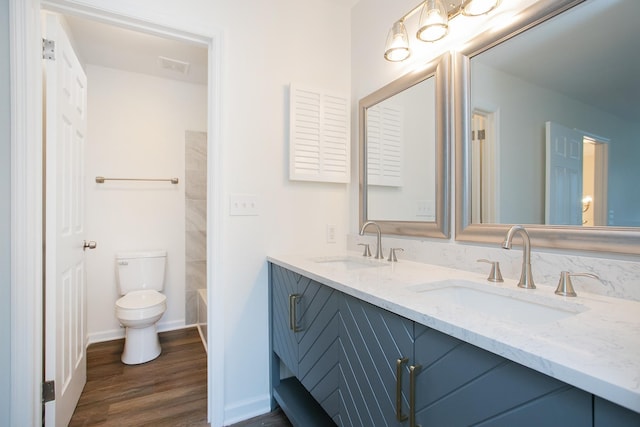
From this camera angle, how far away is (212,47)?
5.21 ft

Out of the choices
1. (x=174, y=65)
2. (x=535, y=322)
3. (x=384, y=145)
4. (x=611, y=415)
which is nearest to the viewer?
(x=611, y=415)

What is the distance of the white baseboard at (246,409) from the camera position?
159 cm

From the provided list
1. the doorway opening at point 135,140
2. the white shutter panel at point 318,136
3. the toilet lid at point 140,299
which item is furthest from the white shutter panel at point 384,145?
the toilet lid at point 140,299

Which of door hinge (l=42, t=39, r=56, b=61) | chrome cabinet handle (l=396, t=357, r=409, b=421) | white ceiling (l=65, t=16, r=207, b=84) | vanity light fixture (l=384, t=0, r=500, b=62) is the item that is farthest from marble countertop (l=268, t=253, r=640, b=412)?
white ceiling (l=65, t=16, r=207, b=84)

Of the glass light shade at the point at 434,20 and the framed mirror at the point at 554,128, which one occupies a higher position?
the glass light shade at the point at 434,20

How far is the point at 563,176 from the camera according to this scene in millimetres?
996

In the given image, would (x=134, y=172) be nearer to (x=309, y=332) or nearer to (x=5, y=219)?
(x=5, y=219)

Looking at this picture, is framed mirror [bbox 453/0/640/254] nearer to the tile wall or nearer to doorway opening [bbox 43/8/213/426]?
doorway opening [bbox 43/8/213/426]

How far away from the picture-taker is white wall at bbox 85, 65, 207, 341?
2555mm

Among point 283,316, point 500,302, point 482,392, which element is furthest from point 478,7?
point 283,316

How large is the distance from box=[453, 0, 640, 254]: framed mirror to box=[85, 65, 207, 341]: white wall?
2.49 meters

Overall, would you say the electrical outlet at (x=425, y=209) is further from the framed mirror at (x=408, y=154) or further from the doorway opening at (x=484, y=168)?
the doorway opening at (x=484, y=168)

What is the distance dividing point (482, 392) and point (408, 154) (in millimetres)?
1208

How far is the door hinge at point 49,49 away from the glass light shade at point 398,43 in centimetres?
155
